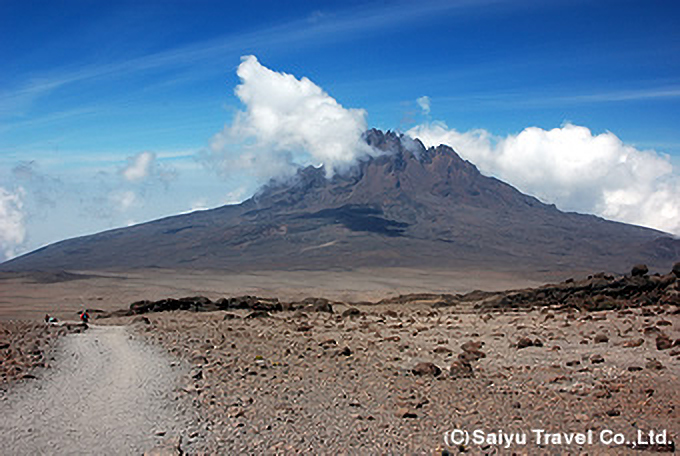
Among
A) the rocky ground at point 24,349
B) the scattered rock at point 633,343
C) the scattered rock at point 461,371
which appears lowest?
the scattered rock at point 461,371

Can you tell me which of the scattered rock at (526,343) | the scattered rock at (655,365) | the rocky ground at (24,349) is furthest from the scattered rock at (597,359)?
the rocky ground at (24,349)

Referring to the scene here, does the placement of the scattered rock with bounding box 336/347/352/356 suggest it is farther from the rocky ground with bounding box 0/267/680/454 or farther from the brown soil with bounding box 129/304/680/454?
the rocky ground with bounding box 0/267/680/454

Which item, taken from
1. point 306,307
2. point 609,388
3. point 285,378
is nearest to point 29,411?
point 285,378

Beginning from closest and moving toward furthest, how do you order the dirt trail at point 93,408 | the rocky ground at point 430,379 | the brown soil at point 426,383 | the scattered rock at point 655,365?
the dirt trail at point 93,408
the rocky ground at point 430,379
the brown soil at point 426,383
the scattered rock at point 655,365

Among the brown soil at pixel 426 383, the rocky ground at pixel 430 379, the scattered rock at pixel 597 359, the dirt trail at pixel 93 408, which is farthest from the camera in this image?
the scattered rock at pixel 597 359

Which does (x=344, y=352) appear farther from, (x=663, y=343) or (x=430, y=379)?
(x=663, y=343)

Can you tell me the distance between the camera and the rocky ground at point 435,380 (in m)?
7.49

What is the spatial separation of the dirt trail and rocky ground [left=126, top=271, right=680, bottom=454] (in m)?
0.69

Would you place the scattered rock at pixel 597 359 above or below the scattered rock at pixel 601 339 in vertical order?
below

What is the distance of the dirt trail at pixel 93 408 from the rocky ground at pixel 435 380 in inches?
27.3

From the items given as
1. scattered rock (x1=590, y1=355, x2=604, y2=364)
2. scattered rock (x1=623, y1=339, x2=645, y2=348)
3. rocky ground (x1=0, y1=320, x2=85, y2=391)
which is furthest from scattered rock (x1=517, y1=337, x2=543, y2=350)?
rocky ground (x1=0, y1=320, x2=85, y2=391)

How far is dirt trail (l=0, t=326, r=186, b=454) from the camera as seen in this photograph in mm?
7192

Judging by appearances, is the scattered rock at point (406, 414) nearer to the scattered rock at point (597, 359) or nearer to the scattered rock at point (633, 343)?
the scattered rock at point (597, 359)

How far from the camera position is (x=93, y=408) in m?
8.65
